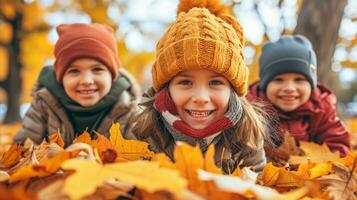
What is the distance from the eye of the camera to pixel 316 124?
2.92 meters

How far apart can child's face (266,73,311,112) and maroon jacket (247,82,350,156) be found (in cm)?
5

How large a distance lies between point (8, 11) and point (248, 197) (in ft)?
39.8

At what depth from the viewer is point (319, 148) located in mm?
2357

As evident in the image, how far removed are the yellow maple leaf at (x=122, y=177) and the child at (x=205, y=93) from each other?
88cm

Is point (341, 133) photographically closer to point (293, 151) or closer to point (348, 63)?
point (293, 151)

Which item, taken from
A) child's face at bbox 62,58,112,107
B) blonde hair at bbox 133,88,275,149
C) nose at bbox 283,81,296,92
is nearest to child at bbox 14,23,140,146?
child's face at bbox 62,58,112,107

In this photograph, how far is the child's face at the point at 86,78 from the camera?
2.68 meters

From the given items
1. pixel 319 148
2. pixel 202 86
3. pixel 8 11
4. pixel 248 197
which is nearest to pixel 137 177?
pixel 248 197

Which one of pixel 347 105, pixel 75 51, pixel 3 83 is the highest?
pixel 75 51

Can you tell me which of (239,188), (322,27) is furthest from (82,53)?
(322,27)

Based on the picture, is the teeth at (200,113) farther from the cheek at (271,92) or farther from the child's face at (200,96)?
the cheek at (271,92)

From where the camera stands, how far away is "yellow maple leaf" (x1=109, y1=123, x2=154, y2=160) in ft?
5.46

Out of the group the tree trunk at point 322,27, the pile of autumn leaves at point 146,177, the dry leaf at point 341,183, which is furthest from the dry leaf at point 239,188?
the tree trunk at point 322,27

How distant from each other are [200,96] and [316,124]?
134 cm
